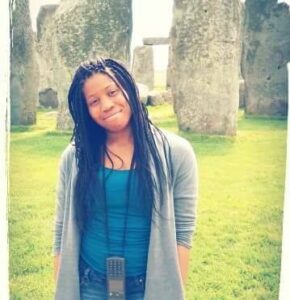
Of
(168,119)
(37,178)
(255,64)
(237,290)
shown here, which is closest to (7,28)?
(37,178)

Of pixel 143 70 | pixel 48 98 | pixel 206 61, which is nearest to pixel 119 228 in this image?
pixel 48 98

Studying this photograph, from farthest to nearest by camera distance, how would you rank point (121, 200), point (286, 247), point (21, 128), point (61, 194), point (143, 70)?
point (143, 70) < point (21, 128) < point (286, 247) < point (61, 194) < point (121, 200)

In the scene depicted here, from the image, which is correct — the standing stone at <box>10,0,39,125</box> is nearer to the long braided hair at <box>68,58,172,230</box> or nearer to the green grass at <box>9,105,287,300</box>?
the green grass at <box>9,105,287,300</box>

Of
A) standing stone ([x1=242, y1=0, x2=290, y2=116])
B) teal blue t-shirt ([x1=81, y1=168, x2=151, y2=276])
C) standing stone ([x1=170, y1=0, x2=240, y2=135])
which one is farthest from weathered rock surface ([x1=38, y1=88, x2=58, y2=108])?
standing stone ([x1=242, y1=0, x2=290, y2=116])

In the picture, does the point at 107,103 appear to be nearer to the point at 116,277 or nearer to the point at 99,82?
the point at 99,82

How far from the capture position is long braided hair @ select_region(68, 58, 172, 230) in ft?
4.53

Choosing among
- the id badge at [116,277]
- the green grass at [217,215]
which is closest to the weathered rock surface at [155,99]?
the green grass at [217,215]

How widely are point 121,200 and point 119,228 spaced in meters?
0.08

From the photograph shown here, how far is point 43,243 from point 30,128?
389mm

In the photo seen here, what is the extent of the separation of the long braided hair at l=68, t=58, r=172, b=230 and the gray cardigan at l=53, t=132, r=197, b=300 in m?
0.02

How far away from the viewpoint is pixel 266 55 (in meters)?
1.84

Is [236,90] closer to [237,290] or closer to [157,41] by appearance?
[157,41]

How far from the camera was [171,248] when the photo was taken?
140cm

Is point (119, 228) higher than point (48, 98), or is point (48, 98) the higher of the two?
point (48, 98)
